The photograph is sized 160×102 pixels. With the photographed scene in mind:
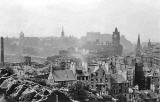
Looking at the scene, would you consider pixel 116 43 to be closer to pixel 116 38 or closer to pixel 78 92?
pixel 116 38

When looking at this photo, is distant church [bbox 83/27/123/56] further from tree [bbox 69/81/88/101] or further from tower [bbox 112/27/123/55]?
tree [bbox 69/81/88/101]

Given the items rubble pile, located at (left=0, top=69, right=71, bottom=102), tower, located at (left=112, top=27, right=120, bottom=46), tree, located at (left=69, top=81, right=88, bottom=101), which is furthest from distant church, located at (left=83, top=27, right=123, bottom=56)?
rubble pile, located at (left=0, top=69, right=71, bottom=102)

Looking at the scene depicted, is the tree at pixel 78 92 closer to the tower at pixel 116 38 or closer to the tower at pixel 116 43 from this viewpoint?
the tower at pixel 116 43

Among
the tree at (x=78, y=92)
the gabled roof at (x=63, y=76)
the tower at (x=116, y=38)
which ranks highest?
the tower at (x=116, y=38)

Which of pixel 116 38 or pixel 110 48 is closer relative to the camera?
pixel 116 38

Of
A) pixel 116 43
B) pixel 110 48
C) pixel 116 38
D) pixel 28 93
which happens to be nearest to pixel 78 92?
pixel 28 93

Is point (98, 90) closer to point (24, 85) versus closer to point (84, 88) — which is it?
point (84, 88)

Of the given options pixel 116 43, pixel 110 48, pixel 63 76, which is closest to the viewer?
pixel 63 76

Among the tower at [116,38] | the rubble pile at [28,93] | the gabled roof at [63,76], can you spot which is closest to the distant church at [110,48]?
the tower at [116,38]

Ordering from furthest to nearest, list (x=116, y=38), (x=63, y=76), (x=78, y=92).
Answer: (x=116, y=38) < (x=63, y=76) < (x=78, y=92)
